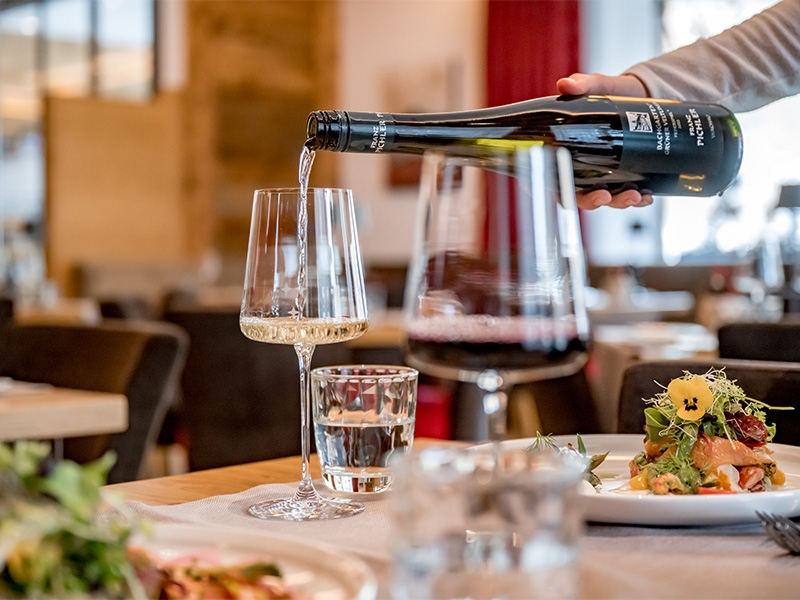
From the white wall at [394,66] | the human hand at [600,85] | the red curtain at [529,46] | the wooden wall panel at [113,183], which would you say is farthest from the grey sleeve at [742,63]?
the white wall at [394,66]

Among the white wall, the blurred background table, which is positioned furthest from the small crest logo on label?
the white wall

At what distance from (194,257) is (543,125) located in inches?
294

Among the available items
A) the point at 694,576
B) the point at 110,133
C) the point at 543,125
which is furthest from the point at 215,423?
the point at 110,133

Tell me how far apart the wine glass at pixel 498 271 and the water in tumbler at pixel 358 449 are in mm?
366

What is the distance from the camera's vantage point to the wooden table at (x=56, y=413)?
150cm

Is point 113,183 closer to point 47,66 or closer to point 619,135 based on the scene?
point 47,66

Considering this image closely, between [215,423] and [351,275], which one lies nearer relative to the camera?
[351,275]

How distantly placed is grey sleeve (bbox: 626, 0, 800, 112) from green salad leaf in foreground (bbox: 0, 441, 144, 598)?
3.30 feet

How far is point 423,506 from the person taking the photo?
494 millimetres

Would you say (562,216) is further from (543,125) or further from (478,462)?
(543,125)

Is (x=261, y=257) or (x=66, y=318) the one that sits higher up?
(x=261, y=257)

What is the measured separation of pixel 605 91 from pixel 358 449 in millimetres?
537

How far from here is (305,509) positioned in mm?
882

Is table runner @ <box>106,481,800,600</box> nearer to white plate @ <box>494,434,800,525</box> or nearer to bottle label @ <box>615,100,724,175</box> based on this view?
white plate @ <box>494,434,800,525</box>
